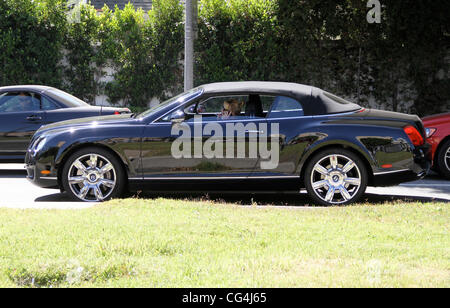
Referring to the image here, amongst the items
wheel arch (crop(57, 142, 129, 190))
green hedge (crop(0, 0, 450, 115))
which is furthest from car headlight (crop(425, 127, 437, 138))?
green hedge (crop(0, 0, 450, 115))

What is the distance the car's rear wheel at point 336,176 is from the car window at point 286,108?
0.62 metres

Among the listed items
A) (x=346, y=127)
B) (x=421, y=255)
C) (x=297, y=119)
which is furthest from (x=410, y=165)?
(x=421, y=255)

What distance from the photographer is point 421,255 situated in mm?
5133

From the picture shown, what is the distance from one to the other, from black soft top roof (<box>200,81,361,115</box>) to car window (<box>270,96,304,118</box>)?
0.21 feet

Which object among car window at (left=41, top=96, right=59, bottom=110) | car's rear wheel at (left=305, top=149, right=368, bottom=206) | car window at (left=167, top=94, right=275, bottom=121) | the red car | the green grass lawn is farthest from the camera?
car window at (left=41, top=96, right=59, bottom=110)

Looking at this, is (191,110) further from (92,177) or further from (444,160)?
(444,160)

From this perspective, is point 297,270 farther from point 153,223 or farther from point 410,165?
point 410,165

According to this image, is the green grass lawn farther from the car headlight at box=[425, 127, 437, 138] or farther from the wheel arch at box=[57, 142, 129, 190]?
the car headlight at box=[425, 127, 437, 138]

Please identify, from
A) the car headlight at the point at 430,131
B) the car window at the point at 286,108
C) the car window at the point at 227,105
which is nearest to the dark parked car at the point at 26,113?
the car window at the point at 227,105

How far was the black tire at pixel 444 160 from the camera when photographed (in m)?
10.5

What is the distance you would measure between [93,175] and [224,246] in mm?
3264

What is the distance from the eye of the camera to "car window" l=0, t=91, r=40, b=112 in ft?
37.5

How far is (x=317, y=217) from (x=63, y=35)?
1310cm

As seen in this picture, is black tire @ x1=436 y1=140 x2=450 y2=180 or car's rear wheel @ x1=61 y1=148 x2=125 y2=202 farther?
black tire @ x1=436 y1=140 x2=450 y2=180
